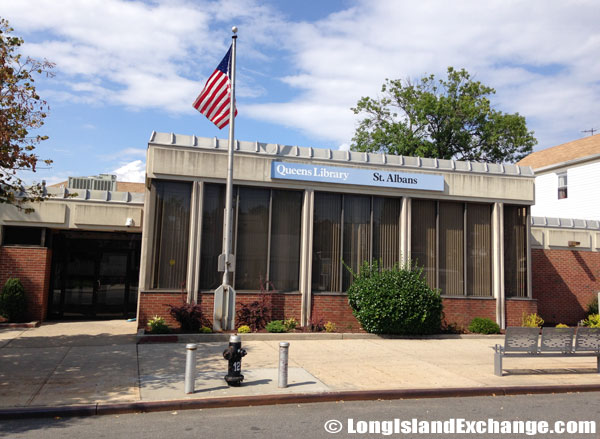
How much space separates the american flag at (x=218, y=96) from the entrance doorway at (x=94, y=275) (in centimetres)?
597

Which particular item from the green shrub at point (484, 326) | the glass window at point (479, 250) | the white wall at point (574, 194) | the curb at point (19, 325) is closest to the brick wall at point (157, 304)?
the curb at point (19, 325)

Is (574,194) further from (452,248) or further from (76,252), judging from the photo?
(76,252)

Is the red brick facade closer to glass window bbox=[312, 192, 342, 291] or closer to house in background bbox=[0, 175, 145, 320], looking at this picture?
glass window bbox=[312, 192, 342, 291]

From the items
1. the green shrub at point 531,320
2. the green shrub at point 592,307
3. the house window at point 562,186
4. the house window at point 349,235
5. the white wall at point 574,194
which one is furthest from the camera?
the house window at point 562,186

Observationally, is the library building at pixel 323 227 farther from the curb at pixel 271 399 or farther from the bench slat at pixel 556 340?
the curb at pixel 271 399

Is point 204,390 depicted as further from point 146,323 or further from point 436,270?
point 436,270

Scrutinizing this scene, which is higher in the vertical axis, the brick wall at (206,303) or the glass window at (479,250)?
the glass window at (479,250)

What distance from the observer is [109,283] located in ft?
57.4

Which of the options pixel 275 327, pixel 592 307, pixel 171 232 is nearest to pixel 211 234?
pixel 171 232

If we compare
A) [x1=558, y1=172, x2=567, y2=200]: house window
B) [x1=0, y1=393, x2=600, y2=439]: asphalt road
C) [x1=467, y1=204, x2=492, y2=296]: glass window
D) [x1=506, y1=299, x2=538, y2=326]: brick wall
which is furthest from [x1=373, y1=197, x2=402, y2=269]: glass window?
[x1=558, y1=172, x2=567, y2=200]: house window

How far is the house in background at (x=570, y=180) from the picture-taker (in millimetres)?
26906

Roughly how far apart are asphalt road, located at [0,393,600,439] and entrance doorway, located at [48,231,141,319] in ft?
35.9

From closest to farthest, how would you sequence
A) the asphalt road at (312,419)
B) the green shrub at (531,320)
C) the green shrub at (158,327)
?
the asphalt road at (312,419), the green shrub at (158,327), the green shrub at (531,320)

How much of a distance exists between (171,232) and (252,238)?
233cm
